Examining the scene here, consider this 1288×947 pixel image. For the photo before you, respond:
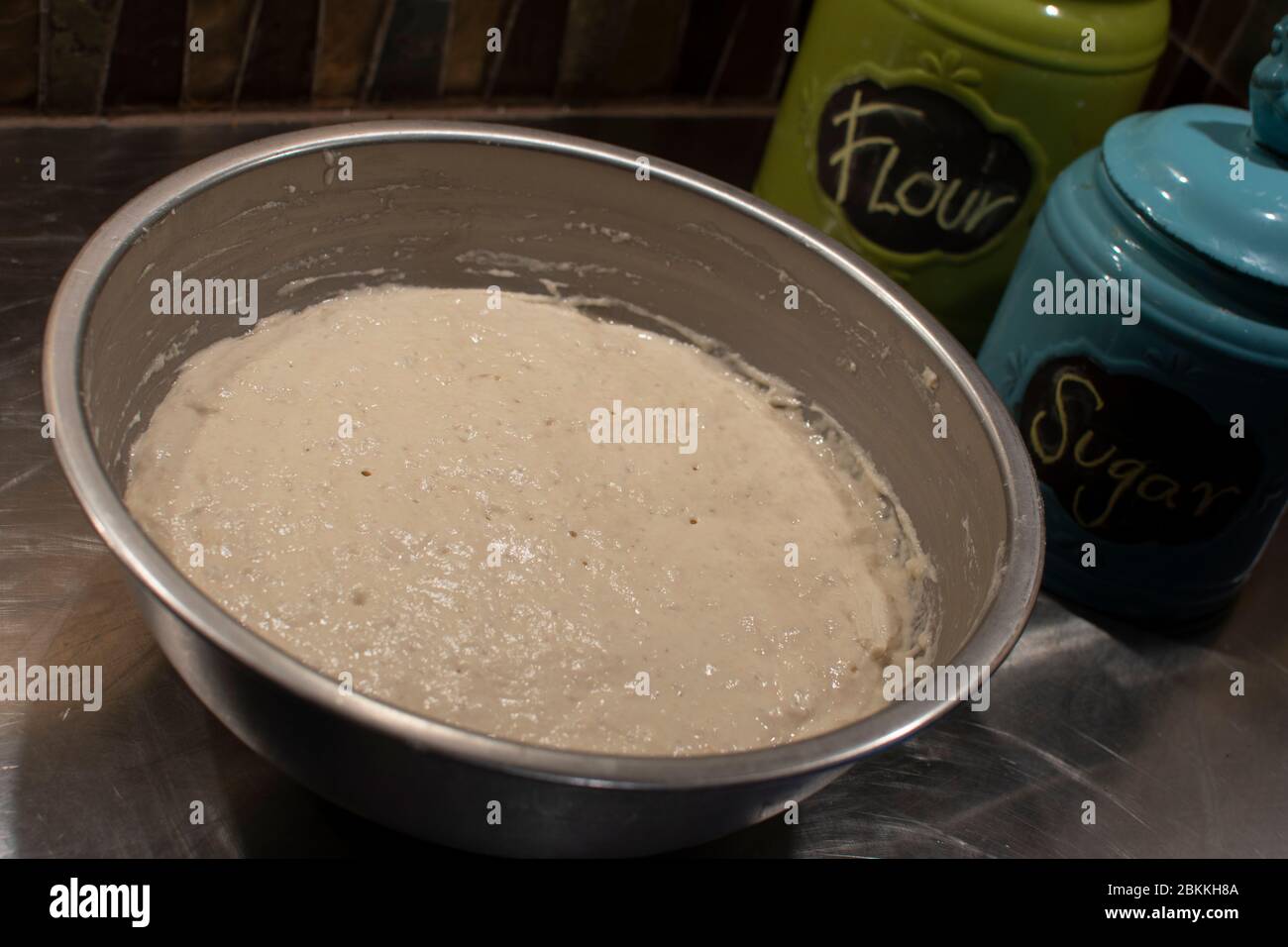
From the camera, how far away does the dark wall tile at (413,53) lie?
130 centimetres

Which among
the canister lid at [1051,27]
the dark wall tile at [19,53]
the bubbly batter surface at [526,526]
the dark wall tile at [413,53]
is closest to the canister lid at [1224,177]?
the canister lid at [1051,27]

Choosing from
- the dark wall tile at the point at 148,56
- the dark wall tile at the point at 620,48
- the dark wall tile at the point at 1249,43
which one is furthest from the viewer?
the dark wall tile at the point at 620,48

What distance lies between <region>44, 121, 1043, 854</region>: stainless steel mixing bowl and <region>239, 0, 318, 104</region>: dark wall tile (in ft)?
1.06

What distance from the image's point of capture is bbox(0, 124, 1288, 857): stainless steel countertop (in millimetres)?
812

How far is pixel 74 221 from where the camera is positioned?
3.93 feet

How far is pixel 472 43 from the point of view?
1353 mm

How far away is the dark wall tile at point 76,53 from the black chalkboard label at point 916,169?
71 centimetres

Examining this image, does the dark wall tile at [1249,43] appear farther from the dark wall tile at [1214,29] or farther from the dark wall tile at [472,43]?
the dark wall tile at [472,43]

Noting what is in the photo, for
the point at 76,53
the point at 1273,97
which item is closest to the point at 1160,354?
the point at 1273,97

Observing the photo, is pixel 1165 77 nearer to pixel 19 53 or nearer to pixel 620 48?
pixel 620 48

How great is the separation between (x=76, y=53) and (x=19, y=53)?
0.17 feet

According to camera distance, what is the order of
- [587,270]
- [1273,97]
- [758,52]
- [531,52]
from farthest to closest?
1. [758,52]
2. [531,52]
3. [587,270]
4. [1273,97]
